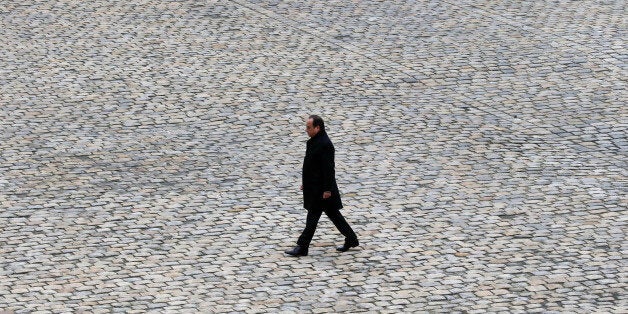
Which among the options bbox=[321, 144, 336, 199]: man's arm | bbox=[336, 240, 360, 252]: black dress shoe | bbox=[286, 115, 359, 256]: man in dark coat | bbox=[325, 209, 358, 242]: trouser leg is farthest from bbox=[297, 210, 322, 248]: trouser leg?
bbox=[336, 240, 360, 252]: black dress shoe

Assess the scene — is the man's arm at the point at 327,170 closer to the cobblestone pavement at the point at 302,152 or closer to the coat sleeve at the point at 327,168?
the coat sleeve at the point at 327,168

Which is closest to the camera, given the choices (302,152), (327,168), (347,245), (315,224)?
(327,168)

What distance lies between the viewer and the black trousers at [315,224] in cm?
1415

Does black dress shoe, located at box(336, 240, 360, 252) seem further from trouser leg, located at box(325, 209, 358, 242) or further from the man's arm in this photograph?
the man's arm

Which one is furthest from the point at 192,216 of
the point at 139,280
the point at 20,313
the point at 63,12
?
the point at 63,12

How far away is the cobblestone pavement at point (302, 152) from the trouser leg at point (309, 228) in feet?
0.72

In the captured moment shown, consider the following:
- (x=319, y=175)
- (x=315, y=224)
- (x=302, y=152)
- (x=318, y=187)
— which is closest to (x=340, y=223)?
(x=315, y=224)

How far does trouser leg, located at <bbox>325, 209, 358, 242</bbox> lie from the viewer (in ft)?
46.5

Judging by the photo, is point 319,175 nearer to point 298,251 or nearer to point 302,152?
point 298,251

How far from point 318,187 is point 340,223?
1.51ft

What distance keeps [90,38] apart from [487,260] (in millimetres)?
10968

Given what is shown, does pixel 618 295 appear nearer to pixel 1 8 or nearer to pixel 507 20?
pixel 507 20

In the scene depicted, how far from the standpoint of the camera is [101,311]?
41.7ft

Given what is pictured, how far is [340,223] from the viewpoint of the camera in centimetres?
1419
